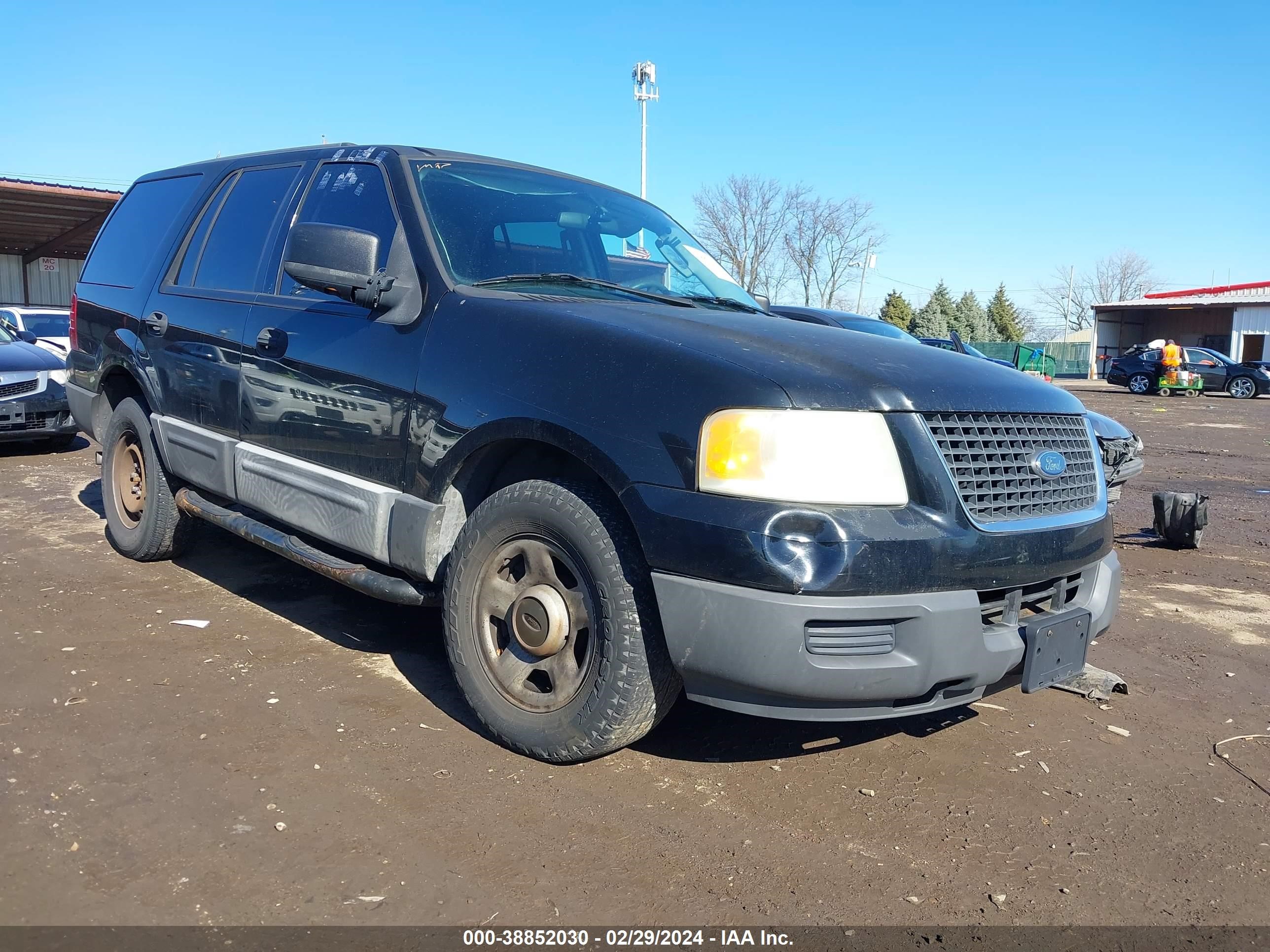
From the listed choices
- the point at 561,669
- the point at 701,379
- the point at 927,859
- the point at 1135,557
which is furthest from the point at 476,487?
the point at 1135,557

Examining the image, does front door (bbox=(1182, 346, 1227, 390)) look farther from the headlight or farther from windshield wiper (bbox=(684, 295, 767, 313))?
the headlight

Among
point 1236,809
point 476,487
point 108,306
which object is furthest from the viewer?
point 108,306

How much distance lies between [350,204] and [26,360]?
23.8 ft

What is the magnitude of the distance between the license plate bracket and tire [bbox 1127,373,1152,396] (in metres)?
30.8

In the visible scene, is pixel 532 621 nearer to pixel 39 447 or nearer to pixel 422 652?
pixel 422 652

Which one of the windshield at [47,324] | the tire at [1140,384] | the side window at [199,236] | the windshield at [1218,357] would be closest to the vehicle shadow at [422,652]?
the side window at [199,236]

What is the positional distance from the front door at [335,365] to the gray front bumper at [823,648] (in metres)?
1.27

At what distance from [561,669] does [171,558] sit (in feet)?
10.8

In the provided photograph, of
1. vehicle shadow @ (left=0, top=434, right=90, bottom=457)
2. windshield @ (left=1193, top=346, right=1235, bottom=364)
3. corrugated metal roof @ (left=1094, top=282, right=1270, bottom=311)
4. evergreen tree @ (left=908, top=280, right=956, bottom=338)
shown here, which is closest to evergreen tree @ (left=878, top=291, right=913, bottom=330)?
evergreen tree @ (left=908, top=280, right=956, bottom=338)

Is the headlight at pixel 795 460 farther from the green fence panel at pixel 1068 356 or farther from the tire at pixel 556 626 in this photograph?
the green fence panel at pixel 1068 356

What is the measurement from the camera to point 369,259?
3330 mm

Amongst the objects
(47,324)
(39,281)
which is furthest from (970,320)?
(47,324)

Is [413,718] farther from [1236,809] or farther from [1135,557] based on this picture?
[1135,557]

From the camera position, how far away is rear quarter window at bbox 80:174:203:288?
16.7ft
